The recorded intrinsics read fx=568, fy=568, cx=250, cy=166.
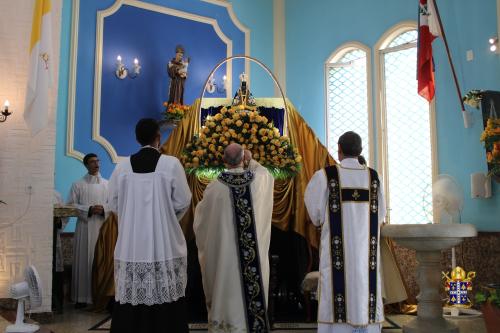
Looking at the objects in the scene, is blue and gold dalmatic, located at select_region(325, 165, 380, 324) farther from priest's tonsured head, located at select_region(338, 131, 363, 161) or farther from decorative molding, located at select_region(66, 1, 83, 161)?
decorative molding, located at select_region(66, 1, 83, 161)

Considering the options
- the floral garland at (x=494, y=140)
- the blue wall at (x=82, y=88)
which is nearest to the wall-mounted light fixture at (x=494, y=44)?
the floral garland at (x=494, y=140)

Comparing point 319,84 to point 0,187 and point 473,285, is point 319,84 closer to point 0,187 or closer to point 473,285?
point 473,285

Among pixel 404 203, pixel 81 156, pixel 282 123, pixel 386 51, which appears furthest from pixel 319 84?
pixel 81 156

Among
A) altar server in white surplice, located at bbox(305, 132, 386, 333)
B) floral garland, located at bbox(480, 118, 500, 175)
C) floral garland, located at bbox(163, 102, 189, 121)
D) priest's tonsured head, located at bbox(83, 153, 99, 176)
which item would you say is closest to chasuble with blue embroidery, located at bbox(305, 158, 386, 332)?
altar server in white surplice, located at bbox(305, 132, 386, 333)

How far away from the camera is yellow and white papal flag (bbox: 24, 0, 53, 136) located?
18.1 ft

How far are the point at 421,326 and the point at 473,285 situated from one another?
2.14m

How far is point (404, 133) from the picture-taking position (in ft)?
27.9

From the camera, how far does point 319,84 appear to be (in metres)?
10.1

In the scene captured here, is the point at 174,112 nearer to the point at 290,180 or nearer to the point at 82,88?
the point at 82,88

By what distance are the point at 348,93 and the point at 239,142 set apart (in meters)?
4.25

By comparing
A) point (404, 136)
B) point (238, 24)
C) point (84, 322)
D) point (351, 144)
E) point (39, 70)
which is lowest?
point (84, 322)

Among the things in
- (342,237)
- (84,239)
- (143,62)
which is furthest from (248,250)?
(143,62)

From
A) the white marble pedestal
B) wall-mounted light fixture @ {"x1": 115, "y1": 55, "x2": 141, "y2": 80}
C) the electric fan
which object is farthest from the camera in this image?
wall-mounted light fixture @ {"x1": 115, "y1": 55, "x2": 141, "y2": 80}

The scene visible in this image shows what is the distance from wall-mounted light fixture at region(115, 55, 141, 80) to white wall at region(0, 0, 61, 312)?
3196 mm
